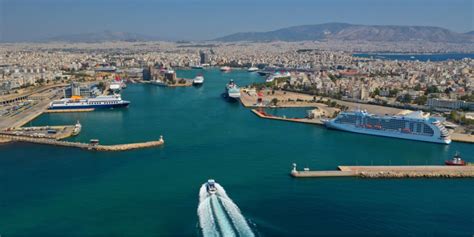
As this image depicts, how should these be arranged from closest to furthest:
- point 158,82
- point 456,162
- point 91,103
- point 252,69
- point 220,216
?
point 220,216 < point 456,162 < point 91,103 < point 158,82 < point 252,69

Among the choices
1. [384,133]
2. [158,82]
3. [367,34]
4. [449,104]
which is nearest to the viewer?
[384,133]

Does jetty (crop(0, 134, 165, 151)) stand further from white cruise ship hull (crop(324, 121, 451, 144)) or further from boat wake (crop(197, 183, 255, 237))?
white cruise ship hull (crop(324, 121, 451, 144))

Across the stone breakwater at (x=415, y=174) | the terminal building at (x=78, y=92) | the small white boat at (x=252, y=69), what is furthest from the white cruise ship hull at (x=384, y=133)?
the small white boat at (x=252, y=69)

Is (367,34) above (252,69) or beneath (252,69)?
above

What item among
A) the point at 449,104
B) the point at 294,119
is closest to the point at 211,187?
the point at 294,119

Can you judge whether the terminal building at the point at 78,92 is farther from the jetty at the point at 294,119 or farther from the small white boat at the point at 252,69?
the small white boat at the point at 252,69

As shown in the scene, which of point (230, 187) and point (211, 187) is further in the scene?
point (230, 187)

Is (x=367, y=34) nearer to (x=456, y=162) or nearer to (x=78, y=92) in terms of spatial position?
(x=78, y=92)

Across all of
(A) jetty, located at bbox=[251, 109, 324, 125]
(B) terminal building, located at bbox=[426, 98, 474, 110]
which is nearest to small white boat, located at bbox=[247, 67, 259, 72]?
(B) terminal building, located at bbox=[426, 98, 474, 110]
